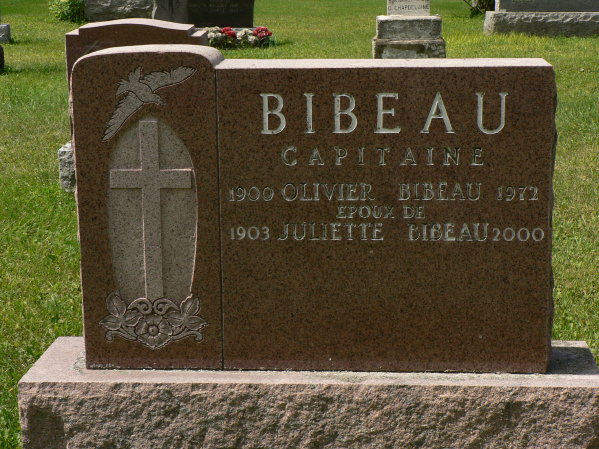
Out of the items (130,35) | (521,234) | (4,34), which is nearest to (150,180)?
(521,234)

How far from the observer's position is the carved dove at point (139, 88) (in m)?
3.57

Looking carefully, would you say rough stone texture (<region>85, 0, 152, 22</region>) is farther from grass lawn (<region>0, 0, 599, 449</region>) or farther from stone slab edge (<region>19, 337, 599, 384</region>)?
stone slab edge (<region>19, 337, 599, 384</region>)

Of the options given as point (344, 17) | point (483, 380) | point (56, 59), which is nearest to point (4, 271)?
point (483, 380)

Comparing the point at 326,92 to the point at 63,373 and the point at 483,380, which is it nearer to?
the point at 483,380

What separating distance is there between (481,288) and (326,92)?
92cm

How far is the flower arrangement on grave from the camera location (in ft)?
52.8

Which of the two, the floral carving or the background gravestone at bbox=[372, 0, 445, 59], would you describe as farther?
Answer: the background gravestone at bbox=[372, 0, 445, 59]

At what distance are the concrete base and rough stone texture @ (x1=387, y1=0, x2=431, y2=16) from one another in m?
10.2

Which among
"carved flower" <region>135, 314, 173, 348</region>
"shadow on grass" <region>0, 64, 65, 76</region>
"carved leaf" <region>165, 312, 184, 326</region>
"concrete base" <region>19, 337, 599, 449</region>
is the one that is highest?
"carved leaf" <region>165, 312, 184, 326</region>

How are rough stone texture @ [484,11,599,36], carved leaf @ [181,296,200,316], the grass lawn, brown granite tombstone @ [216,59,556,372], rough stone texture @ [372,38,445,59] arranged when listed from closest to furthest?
brown granite tombstone @ [216,59,556,372] < carved leaf @ [181,296,200,316] < the grass lawn < rough stone texture @ [372,38,445,59] < rough stone texture @ [484,11,599,36]

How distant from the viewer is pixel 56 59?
15.7 m

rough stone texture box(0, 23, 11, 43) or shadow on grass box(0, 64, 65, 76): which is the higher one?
rough stone texture box(0, 23, 11, 43)

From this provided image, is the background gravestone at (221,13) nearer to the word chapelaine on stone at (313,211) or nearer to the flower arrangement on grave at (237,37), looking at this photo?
the flower arrangement on grave at (237,37)

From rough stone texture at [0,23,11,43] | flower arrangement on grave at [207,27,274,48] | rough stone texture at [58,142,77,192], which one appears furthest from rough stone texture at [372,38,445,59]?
rough stone texture at [0,23,11,43]
